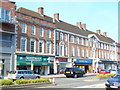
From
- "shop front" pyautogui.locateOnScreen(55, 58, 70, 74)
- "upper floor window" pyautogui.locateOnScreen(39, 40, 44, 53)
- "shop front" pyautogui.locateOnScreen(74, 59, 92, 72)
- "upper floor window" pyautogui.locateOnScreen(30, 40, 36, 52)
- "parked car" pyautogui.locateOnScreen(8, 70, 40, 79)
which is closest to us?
"parked car" pyautogui.locateOnScreen(8, 70, 40, 79)

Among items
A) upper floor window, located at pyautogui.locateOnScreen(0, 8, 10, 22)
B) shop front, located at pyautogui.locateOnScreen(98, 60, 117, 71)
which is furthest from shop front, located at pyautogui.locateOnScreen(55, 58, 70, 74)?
shop front, located at pyautogui.locateOnScreen(98, 60, 117, 71)

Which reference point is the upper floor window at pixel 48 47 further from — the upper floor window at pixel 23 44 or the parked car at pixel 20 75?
the parked car at pixel 20 75

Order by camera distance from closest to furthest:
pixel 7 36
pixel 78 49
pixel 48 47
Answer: pixel 7 36
pixel 48 47
pixel 78 49

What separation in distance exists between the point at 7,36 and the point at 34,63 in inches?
290

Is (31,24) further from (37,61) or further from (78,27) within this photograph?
(78,27)

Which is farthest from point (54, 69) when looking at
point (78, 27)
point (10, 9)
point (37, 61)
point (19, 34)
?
point (78, 27)

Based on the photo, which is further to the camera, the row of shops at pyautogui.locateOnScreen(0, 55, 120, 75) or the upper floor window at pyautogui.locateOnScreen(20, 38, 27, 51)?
the upper floor window at pyautogui.locateOnScreen(20, 38, 27, 51)

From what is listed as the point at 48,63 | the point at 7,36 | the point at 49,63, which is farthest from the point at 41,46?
the point at 7,36

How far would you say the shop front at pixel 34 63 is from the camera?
1412 inches

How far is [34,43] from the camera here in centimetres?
3944

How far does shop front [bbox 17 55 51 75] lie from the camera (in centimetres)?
3588

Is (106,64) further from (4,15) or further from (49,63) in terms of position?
(4,15)

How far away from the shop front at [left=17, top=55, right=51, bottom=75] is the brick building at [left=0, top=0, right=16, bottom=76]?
192cm

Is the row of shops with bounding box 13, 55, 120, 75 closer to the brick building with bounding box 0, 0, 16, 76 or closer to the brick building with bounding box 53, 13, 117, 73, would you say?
the brick building with bounding box 53, 13, 117, 73
